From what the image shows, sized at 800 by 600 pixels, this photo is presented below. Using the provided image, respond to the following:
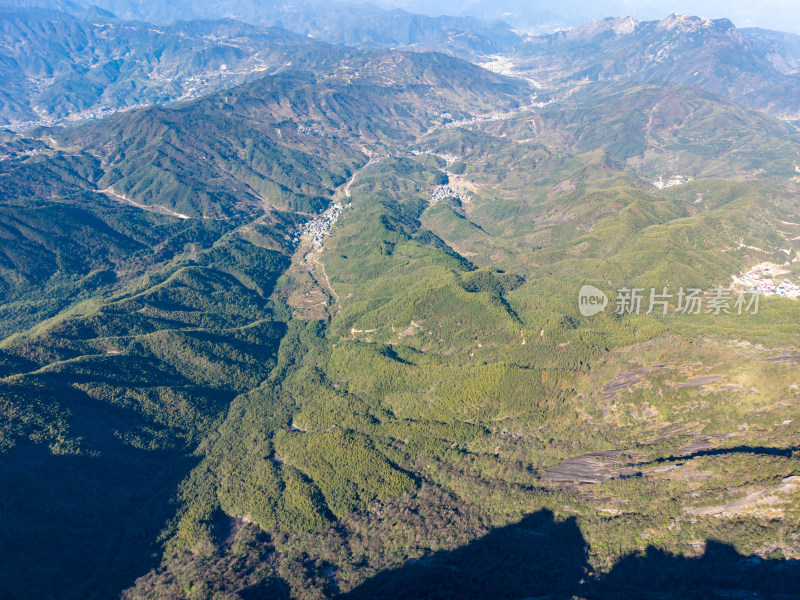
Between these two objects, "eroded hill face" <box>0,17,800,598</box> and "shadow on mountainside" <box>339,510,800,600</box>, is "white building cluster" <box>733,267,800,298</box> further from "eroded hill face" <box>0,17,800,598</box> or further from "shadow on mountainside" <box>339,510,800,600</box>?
"shadow on mountainside" <box>339,510,800,600</box>

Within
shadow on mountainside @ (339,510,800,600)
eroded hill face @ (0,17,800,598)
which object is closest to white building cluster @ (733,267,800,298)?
eroded hill face @ (0,17,800,598)

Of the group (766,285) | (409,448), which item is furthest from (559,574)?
(766,285)

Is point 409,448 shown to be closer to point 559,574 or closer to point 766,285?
point 559,574

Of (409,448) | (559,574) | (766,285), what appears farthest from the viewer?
(766,285)

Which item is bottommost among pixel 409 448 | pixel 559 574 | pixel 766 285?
pixel 559 574

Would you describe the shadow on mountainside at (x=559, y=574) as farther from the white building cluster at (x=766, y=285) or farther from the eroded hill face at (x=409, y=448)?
the white building cluster at (x=766, y=285)

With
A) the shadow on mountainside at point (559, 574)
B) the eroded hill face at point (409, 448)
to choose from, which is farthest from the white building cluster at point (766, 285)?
the shadow on mountainside at point (559, 574)

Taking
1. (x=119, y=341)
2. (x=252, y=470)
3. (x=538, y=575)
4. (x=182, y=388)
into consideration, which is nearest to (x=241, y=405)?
(x=182, y=388)

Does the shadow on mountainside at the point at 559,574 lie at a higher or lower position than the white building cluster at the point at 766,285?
lower

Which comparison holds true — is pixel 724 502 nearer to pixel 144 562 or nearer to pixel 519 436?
pixel 519 436
